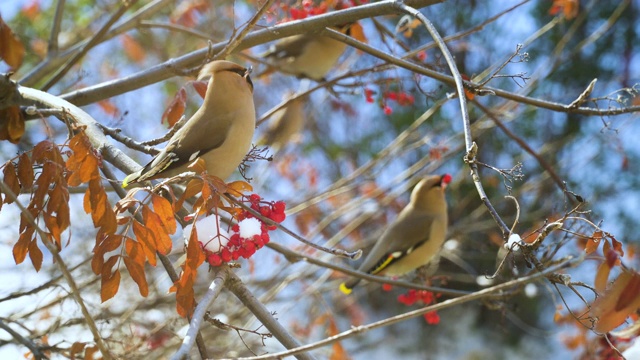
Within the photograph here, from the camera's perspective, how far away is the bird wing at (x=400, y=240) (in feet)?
13.1

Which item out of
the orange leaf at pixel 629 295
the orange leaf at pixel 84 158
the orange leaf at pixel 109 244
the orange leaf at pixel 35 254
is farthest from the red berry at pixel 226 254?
the orange leaf at pixel 629 295

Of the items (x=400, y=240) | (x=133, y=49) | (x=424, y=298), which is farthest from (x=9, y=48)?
Answer: (x=133, y=49)

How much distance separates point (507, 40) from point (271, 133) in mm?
2140

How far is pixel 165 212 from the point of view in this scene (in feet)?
6.35

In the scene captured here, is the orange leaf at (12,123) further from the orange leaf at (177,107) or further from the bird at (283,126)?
the bird at (283,126)

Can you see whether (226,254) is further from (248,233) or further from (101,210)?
(101,210)

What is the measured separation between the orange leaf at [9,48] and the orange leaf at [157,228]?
460 mm

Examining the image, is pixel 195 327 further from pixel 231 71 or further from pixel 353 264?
pixel 353 264

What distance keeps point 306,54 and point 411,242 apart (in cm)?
135

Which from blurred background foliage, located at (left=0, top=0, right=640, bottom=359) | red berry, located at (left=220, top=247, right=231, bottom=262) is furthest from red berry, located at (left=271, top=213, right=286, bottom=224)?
blurred background foliage, located at (left=0, top=0, right=640, bottom=359)

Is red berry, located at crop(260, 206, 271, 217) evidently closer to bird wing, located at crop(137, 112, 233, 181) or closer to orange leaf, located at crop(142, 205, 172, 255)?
orange leaf, located at crop(142, 205, 172, 255)

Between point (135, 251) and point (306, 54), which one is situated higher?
point (306, 54)

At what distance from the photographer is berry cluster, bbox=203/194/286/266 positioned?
198 cm

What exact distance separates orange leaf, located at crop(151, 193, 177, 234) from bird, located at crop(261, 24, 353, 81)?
2737 millimetres
